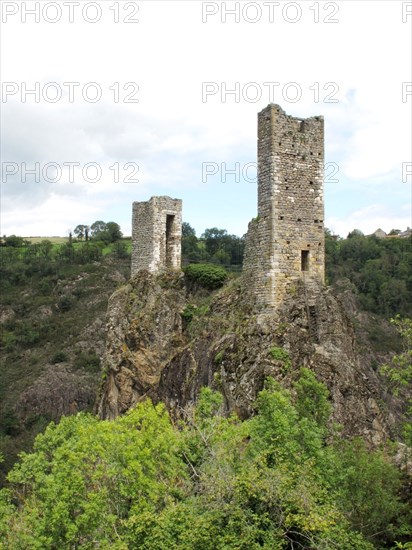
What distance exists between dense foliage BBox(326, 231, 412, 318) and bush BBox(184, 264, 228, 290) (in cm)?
5193

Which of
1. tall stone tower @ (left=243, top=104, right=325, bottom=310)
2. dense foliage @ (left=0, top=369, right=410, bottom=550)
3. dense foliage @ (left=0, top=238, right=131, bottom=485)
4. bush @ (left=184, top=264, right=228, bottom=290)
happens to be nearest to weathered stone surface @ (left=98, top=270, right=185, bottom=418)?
bush @ (left=184, top=264, right=228, bottom=290)

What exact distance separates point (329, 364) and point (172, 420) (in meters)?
6.32

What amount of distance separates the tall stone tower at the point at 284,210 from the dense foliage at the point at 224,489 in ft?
15.3

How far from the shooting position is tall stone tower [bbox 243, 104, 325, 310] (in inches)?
868

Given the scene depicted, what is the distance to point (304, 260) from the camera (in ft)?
75.0

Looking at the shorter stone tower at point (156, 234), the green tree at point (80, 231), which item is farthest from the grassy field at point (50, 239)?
the shorter stone tower at point (156, 234)

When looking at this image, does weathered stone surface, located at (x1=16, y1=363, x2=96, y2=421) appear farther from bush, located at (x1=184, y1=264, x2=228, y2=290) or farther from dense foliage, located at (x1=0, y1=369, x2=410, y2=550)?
dense foliage, located at (x1=0, y1=369, x2=410, y2=550)

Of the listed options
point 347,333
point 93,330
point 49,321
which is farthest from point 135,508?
point 49,321

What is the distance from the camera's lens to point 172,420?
24.2 metres

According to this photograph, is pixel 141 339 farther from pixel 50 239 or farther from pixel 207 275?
pixel 50 239

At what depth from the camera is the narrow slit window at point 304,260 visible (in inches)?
895

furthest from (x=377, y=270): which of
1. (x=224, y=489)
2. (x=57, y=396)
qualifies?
(x=224, y=489)

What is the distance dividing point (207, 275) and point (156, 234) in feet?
10.7

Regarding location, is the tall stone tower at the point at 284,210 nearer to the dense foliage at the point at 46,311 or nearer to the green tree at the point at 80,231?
the dense foliage at the point at 46,311
